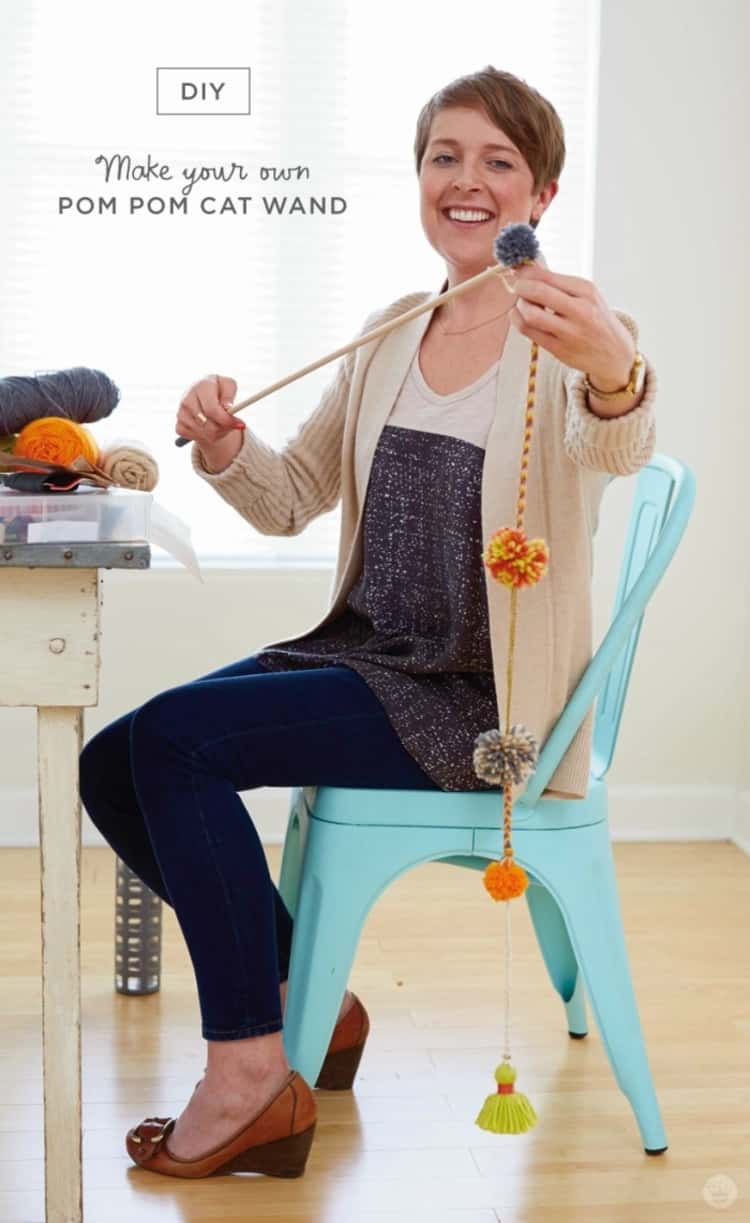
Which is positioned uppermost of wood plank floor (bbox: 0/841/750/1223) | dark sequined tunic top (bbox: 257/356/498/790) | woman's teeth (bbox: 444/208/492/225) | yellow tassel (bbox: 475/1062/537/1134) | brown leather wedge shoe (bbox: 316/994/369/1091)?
woman's teeth (bbox: 444/208/492/225)

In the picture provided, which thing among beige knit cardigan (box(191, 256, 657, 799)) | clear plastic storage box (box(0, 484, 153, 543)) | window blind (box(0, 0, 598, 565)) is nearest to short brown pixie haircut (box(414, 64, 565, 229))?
beige knit cardigan (box(191, 256, 657, 799))

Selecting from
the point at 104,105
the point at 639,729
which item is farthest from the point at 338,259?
the point at 639,729

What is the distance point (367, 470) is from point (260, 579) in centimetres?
123

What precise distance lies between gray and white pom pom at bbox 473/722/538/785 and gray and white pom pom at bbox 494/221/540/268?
17.1 inches

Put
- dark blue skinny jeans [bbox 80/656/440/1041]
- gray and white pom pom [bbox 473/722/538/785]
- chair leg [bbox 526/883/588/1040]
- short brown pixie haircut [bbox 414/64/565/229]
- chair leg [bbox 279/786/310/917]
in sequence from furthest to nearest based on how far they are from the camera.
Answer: chair leg [bbox 526/883/588/1040], chair leg [bbox 279/786/310/917], short brown pixie haircut [bbox 414/64/565/229], dark blue skinny jeans [bbox 80/656/440/1041], gray and white pom pom [bbox 473/722/538/785]

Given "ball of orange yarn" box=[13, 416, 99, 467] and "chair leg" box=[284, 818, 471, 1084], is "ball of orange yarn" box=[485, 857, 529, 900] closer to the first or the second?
"chair leg" box=[284, 818, 471, 1084]

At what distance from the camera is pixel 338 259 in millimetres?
3062

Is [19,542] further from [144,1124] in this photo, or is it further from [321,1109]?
[321,1109]

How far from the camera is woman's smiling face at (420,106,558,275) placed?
1.77m

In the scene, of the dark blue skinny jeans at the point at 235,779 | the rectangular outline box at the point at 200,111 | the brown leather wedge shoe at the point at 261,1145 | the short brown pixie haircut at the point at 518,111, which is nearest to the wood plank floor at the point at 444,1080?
the brown leather wedge shoe at the point at 261,1145

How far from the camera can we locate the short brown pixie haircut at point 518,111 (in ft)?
5.77

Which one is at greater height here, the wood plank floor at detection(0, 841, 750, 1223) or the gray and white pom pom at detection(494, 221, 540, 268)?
the gray and white pom pom at detection(494, 221, 540, 268)

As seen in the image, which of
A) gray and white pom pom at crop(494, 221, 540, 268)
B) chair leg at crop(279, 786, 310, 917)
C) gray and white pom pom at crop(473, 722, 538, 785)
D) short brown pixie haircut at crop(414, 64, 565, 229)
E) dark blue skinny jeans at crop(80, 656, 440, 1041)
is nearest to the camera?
gray and white pom pom at crop(494, 221, 540, 268)

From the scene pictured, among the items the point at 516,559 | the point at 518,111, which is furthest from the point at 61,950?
the point at 518,111
